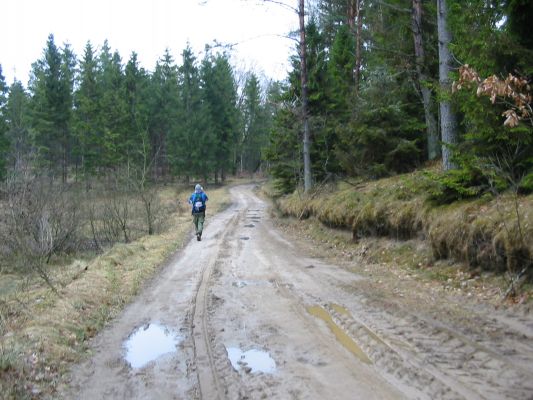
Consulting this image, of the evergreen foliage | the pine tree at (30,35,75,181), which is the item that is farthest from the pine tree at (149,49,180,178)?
the pine tree at (30,35,75,181)

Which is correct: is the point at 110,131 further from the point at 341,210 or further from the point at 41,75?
the point at 341,210

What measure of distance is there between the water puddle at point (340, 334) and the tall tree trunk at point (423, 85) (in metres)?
9.65

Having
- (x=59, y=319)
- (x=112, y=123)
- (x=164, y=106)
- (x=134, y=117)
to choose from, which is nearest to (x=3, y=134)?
(x=112, y=123)

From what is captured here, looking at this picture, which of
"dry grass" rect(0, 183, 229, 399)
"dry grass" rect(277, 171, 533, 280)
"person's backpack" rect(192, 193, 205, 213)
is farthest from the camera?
"person's backpack" rect(192, 193, 205, 213)

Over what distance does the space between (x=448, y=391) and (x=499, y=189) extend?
20.4 ft

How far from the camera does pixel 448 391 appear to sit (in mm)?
4086

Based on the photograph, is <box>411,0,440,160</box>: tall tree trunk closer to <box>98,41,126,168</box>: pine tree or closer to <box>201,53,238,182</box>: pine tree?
<box>98,41,126,168</box>: pine tree

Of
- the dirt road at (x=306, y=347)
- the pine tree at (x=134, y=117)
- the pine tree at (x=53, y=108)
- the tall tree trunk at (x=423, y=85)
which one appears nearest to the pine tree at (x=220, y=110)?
the pine tree at (x=134, y=117)

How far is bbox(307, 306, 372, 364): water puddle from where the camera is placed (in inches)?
203

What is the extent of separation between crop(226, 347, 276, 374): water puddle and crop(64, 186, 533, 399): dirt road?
12mm

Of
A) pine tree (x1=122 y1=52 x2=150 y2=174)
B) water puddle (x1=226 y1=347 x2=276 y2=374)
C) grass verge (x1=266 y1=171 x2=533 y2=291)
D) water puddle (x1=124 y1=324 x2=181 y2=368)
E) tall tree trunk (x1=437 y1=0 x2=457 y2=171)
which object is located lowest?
water puddle (x1=124 y1=324 x2=181 y2=368)

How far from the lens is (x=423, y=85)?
566 inches

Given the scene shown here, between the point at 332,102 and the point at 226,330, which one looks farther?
the point at 332,102

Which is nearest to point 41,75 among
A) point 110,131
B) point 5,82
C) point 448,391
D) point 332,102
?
point 5,82
